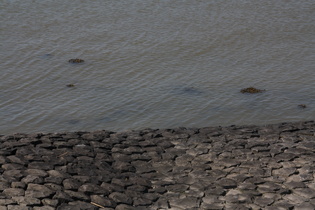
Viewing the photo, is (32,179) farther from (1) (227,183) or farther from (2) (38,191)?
(1) (227,183)

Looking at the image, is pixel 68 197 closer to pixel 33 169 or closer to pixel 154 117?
pixel 33 169

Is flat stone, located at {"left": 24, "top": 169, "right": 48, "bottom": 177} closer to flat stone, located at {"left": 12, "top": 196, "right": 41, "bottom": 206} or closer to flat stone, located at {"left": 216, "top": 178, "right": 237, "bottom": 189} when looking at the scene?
flat stone, located at {"left": 12, "top": 196, "right": 41, "bottom": 206}

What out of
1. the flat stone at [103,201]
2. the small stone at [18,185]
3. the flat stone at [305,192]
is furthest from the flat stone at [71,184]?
the flat stone at [305,192]

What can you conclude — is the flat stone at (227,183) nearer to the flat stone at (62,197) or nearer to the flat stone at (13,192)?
the flat stone at (62,197)

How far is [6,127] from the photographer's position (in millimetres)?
16016

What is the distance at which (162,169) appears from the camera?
1230cm

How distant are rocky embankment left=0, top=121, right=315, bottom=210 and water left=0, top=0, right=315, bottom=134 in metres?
2.47

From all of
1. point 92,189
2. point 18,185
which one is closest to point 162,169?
point 92,189

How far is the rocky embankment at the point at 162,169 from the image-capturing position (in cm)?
1066

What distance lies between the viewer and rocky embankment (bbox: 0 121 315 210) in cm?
1066

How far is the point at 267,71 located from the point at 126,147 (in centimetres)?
855

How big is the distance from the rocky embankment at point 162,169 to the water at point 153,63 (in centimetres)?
247

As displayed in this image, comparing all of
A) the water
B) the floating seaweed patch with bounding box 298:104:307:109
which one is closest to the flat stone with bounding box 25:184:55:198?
the water

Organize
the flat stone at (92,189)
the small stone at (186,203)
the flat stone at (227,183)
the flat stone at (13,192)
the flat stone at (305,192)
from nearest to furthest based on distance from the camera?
the flat stone at (13,192)
the small stone at (186,203)
the flat stone at (92,189)
the flat stone at (305,192)
the flat stone at (227,183)
